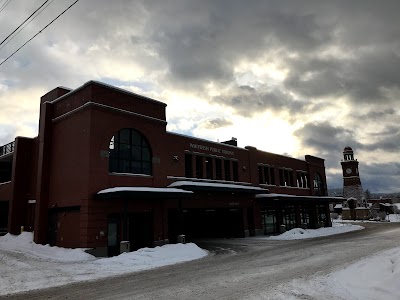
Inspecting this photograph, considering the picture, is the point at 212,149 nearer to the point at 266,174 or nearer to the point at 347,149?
the point at 266,174

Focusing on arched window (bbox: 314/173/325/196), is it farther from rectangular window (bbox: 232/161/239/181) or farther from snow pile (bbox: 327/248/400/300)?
snow pile (bbox: 327/248/400/300)

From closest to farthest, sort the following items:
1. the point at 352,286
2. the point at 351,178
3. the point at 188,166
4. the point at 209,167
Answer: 1. the point at 352,286
2. the point at 188,166
3. the point at 209,167
4. the point at 351,178

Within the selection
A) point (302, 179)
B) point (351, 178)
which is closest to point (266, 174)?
point (302, 179)

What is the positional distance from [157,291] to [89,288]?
288 centimetres

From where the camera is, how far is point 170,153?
1177 inches

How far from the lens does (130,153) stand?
1007 inches

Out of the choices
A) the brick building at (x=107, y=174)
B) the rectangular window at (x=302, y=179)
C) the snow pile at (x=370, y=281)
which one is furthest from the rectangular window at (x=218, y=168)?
the snow pile at (x=370, y=281)

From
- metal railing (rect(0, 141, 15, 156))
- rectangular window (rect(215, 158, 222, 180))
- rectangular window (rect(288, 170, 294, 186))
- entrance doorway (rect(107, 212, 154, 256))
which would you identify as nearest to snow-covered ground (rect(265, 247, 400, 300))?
entrance doorway (rect(107, 212, 154, 256))

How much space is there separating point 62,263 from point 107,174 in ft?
21.6

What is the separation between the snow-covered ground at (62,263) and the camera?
48.0ft

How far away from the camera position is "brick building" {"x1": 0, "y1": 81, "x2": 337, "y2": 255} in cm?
2278

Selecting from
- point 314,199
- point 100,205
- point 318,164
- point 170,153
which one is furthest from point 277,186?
point 100,205

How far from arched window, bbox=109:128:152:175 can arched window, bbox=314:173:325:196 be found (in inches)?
1428

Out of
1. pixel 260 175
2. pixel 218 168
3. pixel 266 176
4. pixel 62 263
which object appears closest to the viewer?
pixel 62 263
